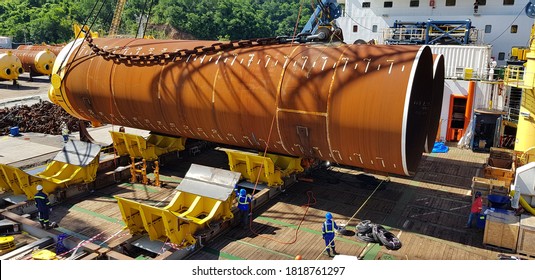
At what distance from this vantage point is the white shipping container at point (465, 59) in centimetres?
2323

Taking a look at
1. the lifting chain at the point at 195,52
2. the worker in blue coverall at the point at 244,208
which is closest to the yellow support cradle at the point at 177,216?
the worker in blue coverall at the point at 244,208

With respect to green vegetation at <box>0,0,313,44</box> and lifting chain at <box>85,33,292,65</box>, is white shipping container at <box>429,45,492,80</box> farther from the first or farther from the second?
green vegetation at <box>0,0,313,44</box>

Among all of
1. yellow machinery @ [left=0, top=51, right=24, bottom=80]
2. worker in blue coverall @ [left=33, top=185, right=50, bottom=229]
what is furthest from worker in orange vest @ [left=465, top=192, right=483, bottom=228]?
yellow machinery @ [left=0, top=51, right=24, bottom=80]

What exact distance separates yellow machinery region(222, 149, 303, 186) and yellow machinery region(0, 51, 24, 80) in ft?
120

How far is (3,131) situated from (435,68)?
23835mm

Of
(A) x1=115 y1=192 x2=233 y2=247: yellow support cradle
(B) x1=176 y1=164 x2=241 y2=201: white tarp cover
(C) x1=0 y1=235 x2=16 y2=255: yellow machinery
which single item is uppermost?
(B) x1=176 y1=164 x2=241 y2=201: white tarp cover

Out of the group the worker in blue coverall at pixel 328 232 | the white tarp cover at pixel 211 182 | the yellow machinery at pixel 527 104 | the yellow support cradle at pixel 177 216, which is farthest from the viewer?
the yellow machinery at pixel 527 104

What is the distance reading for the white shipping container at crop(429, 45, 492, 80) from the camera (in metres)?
23.2

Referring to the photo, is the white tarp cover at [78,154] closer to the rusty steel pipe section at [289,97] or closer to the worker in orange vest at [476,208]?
the rusty steel pipe section at [289,97]

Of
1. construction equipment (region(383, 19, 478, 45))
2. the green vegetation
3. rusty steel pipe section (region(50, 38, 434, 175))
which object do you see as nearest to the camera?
rusty steel pipe section (region(50, 38, 434, 175))

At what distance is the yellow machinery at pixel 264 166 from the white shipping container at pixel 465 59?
13.3 m

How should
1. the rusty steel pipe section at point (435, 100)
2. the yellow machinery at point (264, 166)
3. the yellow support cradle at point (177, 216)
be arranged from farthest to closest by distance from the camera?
the yellow machinery at point (264, 166), the rusty steel pipe section at point (435, 100), the yellow support cradle at point (177, 216)

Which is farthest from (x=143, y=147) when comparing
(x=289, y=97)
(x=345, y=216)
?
(x=345, y=216)

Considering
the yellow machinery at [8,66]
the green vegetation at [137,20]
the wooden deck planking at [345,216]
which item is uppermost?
the green vegetation at [137,20]
